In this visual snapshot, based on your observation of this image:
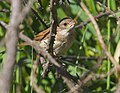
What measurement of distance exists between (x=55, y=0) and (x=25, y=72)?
2.33 metres

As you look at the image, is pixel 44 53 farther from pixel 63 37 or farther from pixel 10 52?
pixel 63 37

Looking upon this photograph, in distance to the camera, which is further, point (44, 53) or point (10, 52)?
point (44, 53)

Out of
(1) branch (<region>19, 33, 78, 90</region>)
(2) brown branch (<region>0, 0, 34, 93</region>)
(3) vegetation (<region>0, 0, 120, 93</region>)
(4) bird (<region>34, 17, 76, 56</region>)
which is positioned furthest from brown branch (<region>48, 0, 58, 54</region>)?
(4) bird (<region>34, 17, 76, 56</region>)

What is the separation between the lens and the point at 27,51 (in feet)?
12.5

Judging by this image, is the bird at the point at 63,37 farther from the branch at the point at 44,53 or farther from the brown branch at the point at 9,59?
the brown branch at the point at 9,59

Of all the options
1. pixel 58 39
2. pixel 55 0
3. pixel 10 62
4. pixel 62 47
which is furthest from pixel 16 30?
pixel 58 39

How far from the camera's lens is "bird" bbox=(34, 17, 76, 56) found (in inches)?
163

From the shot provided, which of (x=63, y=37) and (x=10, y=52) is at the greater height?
(x=63, y=37)

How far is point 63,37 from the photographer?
4.63m

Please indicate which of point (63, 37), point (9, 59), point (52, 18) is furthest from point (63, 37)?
point (9, 59)

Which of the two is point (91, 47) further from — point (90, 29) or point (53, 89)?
point (53, 89)

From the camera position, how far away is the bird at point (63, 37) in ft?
13.6

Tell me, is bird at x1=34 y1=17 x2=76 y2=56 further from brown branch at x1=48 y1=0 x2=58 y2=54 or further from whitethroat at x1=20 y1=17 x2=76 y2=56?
brown branch at x1=48 y1=0 x2=58 y2=54

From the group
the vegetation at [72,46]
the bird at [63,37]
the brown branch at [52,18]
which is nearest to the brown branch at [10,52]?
the brown branch at [52,18]
